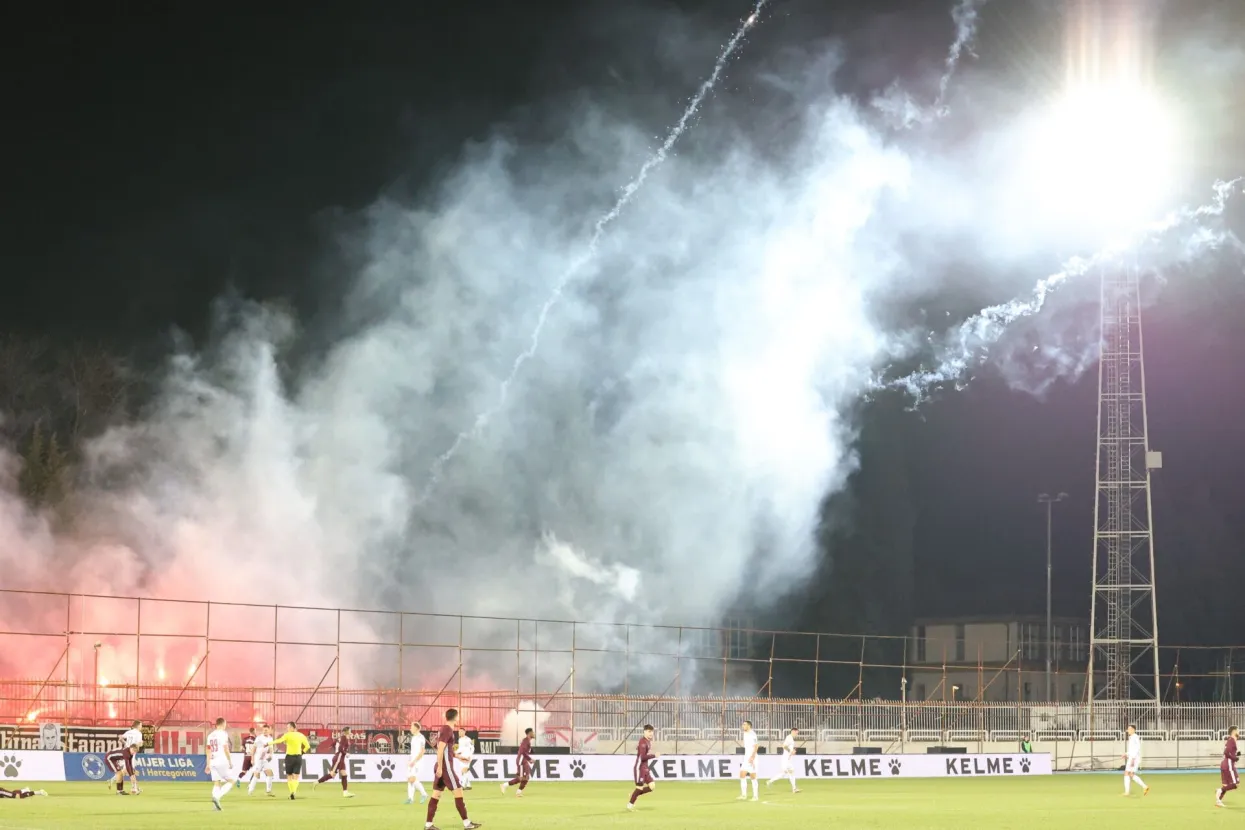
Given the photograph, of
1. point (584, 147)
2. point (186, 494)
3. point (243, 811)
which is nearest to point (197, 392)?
point (186, 494)

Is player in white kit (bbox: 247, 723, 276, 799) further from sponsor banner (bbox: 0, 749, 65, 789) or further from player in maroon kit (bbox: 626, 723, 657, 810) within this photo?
Answer: player in maroon kit (bbox: 626, 723, 657, 810)

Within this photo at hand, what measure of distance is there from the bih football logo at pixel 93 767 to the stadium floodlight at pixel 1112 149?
130ft

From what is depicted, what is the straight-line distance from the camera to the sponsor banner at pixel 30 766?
38.1m

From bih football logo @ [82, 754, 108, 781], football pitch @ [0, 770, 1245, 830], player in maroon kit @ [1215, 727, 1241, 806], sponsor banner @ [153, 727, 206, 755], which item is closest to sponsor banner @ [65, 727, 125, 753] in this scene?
sponsor banner @ [153, 727, 206, 755]

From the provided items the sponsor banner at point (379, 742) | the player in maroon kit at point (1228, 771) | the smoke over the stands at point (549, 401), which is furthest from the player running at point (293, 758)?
the smoke over the stands at point (549, 401)

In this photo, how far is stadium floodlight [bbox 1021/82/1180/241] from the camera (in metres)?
57.4

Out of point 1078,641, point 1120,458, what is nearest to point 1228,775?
point 1120,458

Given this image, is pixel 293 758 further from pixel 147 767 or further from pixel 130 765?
pixel 147 767

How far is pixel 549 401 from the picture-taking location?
78.1m

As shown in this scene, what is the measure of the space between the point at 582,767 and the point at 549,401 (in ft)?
108

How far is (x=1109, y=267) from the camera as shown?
6003 cm

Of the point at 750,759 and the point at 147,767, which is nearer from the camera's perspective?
the point at 750,759

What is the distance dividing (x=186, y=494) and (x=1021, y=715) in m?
37.9

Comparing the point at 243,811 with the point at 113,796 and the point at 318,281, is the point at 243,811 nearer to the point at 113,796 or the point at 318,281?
the point at 113,796
